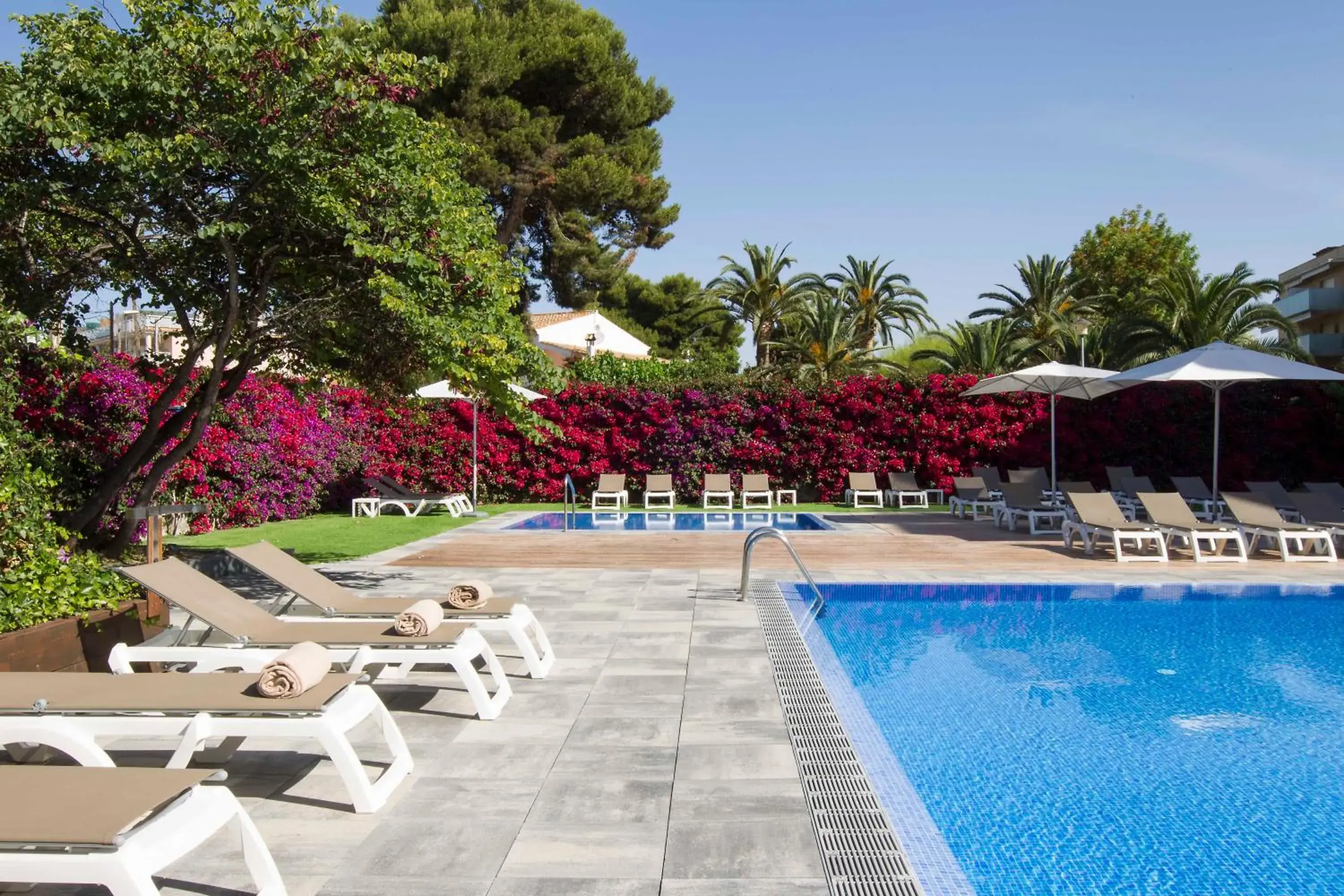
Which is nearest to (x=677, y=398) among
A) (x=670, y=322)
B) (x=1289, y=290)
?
(x=670, y=322)

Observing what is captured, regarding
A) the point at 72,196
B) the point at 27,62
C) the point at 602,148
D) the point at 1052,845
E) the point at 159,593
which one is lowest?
the point at 1052,845

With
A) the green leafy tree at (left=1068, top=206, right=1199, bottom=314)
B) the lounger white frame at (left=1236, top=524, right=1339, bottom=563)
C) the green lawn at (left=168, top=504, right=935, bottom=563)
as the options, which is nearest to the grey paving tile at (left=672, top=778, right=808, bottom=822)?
the green lawn at (left=168, top=504, right=935, bottom=563)

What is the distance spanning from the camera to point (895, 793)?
13.7ft

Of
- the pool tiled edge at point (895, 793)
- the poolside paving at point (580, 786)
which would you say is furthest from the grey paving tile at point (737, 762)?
the pool tiled edge at point (895, 793)

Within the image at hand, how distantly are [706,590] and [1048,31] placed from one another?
1107 cm

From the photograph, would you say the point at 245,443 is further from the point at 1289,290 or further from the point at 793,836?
the point at 1289,290

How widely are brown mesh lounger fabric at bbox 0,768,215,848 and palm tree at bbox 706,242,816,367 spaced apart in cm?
3389

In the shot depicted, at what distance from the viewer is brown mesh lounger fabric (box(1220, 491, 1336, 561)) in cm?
1127

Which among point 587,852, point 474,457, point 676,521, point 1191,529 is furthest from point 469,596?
point 474,457

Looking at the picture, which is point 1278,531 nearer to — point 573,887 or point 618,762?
point 618,762

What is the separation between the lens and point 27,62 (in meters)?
6.91

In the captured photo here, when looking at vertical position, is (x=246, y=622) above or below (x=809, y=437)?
below

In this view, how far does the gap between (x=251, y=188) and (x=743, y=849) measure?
6.47 metres

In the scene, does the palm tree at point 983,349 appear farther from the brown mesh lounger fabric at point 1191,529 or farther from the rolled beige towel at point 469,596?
the rolled beige towel at point 469,596
